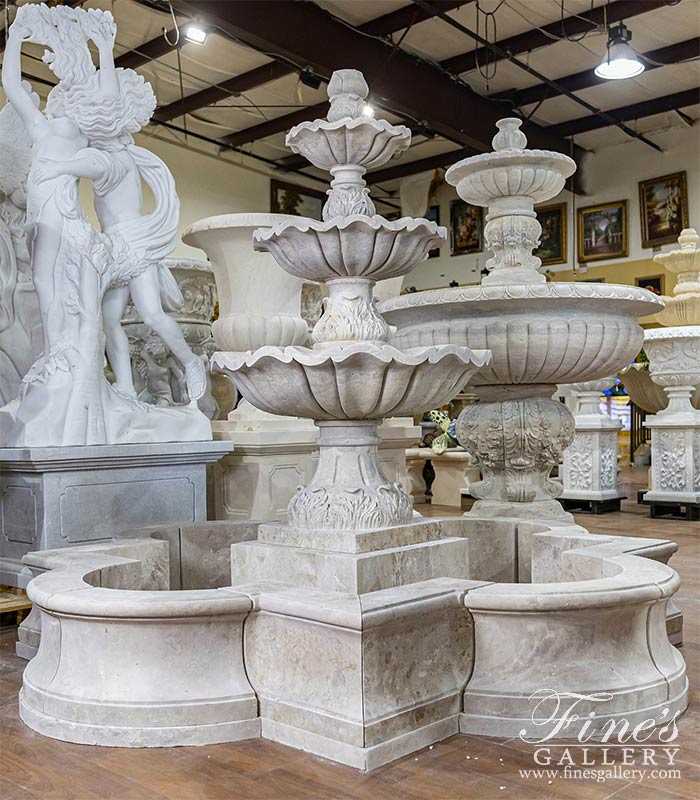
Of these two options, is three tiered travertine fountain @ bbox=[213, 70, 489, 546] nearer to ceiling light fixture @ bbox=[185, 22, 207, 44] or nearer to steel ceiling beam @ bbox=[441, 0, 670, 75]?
ceiling light fixture @ bbox=[185, 22, 207, 44]

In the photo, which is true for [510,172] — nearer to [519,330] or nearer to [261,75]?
[519,330]

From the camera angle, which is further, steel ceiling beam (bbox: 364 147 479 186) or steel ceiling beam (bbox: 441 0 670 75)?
steel ceiling beam (bbox: 364 147 479 186)

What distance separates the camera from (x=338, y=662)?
2.31 m

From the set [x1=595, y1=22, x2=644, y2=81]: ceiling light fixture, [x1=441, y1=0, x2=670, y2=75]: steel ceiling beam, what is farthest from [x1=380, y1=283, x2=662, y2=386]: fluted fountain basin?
[x1=441, y1=0, x2=670, y2=75]: steel ceiling beam

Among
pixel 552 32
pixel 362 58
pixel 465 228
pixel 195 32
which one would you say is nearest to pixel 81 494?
pixel 195 32

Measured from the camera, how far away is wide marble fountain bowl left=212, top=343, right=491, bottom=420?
2.68m

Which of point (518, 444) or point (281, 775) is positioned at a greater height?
point (518, 444)

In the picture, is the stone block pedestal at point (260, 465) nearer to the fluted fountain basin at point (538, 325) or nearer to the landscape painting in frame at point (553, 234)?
the fluted fountain basin at point (538, 325)

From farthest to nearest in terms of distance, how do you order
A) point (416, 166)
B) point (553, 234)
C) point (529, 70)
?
1. point (553, 234)
2. point (416, 166)
3. point (529, 70)

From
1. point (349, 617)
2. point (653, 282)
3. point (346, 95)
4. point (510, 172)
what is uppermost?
point (653, 282)

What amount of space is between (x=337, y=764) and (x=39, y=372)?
2.68 m

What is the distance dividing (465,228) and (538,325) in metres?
15.1

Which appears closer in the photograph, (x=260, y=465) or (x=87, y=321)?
(x=87, y=321)

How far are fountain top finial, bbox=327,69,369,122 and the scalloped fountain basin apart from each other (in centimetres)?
161
